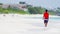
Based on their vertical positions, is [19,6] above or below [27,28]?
above

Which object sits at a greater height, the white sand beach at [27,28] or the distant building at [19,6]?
the distant building at [19,6]

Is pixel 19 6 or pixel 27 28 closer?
pixel 27 28

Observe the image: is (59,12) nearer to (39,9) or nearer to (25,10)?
(39,9)

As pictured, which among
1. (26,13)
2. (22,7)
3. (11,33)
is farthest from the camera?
(22,7)

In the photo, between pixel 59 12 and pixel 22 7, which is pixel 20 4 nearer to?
pixel 22 7

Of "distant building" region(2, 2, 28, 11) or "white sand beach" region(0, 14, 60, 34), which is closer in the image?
"white sand beach" region(0, 14, 60, 34)

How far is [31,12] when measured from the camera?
45.9 meters

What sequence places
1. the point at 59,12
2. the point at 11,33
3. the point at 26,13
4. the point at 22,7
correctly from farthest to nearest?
the point at 22,7 → the point at 26,13 → the point at 59,12 → the point at 11,33

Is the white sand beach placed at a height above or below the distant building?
below

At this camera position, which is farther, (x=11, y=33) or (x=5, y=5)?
(x=5, y=5)

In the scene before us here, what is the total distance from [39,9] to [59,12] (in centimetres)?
450

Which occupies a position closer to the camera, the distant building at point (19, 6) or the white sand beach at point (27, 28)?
the white sand beach at point (27, 28)

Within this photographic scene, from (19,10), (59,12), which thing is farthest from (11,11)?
(59,12)

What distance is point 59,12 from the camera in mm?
42625
